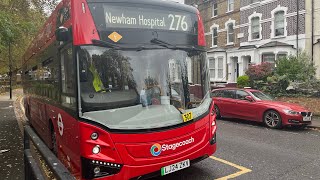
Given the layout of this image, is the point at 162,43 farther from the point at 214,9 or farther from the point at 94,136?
the point at 214,9

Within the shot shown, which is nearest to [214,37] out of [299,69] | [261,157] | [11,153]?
[299,69]

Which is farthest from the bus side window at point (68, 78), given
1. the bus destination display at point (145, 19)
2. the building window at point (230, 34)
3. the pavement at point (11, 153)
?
the building window at point (230, 34)

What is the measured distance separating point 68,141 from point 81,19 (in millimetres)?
2080

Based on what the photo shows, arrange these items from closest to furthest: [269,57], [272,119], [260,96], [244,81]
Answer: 1. [272,119]
2. [260,96]
3. [244,81]
4. [269,57]

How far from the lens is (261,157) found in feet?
23.0

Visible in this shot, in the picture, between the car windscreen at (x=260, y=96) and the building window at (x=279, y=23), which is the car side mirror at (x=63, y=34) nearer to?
the car windscreen at (x=260, y=96)

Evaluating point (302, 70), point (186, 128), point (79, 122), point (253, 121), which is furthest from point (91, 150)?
point (302, 70)

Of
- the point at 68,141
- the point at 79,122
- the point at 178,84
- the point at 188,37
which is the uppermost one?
the point at 188,37

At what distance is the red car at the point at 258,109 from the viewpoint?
1071cm

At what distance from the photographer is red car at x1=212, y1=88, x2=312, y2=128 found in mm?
10711

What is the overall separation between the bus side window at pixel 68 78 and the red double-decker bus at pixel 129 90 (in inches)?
0.4

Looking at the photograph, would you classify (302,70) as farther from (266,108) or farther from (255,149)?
(255,149)

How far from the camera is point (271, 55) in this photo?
22750 mm

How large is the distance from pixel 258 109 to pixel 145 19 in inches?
320
